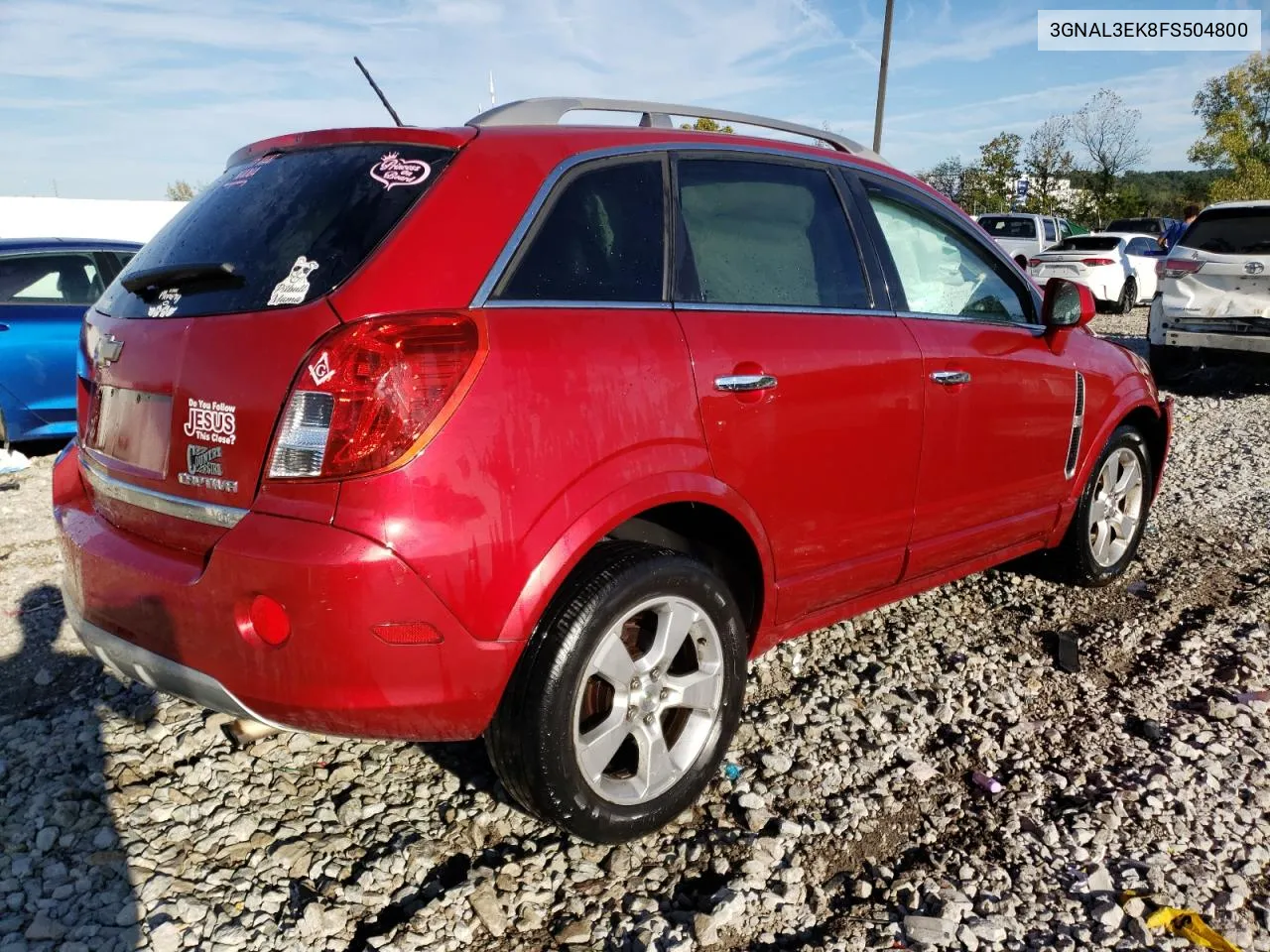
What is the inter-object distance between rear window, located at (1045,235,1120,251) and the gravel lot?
15173 mm

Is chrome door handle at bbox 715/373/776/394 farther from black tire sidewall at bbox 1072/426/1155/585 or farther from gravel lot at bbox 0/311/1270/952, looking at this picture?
black tire sidewall at bbox 1072/426/1155/585

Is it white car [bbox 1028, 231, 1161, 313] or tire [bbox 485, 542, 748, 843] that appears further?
white car [bbox 1028, 231, 1161, 313]

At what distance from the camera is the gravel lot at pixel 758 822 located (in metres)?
2.20

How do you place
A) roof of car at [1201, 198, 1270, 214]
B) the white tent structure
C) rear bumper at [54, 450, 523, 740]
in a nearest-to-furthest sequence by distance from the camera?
rear bumper at [54, 450, 523, 740] < roof of car at [1201, 198, 1270, 214] < the white tent structure

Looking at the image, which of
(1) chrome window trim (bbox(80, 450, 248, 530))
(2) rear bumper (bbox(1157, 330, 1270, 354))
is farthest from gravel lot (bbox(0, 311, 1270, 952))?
(2) rear bumper (bbox(1157, 330, 1270, 354))

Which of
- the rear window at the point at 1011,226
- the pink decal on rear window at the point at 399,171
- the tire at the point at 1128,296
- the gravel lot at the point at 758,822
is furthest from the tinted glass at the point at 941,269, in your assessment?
the rear window at the point at 1011,226

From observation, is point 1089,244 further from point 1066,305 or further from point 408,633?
point 408,633

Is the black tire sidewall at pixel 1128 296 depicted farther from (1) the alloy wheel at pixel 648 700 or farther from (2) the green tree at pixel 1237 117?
(2) the green tree at pixel 1237 117

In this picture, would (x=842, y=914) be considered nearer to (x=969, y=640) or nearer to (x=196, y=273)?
(x=969, y=640)

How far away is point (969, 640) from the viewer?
3.82 metres

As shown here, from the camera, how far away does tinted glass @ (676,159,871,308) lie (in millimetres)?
2639

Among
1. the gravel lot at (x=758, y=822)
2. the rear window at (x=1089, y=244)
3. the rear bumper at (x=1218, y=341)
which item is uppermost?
the rear window at (x=1089, y=244)

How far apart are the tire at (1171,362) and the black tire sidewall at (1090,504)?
647cm

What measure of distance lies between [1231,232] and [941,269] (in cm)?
759
